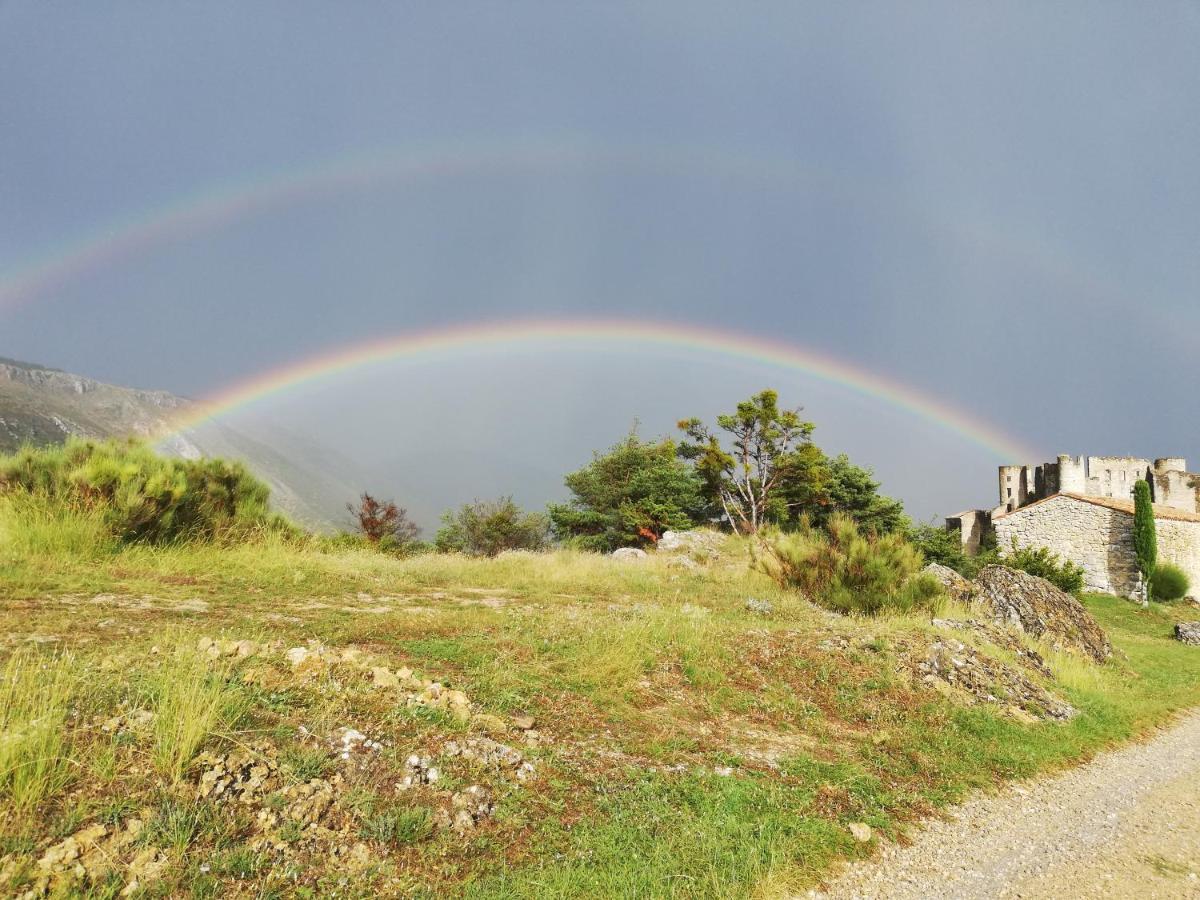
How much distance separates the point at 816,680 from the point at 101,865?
746cm

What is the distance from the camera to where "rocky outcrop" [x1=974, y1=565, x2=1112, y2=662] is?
14.2 metres

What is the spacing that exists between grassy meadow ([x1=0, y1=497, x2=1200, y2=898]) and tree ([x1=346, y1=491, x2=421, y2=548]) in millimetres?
16929

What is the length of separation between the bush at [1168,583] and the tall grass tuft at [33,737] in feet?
148

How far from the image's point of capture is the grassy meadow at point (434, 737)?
3.43 m

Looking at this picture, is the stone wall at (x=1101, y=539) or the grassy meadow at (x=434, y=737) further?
the stone wall at (x=1101, y=539)

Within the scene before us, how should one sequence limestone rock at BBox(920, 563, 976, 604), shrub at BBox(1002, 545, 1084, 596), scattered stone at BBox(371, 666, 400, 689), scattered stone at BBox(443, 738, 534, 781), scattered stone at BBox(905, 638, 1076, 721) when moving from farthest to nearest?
shrub at BBox(1002, 545, 1084, 596) → limestone rock at BBox(920, 563, 976, 604) → scattered stone at BBox(905, 638, 1076, 721) → scattered stone at BBox(371, 666, 400, 689) → scattered stone at BBox(443, 738, 534, 781)

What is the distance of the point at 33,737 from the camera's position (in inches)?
135

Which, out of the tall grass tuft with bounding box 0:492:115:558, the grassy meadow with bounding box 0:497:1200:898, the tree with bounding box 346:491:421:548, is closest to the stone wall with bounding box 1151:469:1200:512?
the grassy meadow with bounding box 0:497:1200:898

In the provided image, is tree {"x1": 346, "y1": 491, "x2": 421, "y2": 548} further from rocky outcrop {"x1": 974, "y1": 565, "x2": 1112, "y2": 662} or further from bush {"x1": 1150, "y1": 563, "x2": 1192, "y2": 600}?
bush {"x1": 1150, "y1": 563, "x2": 1192, "y2": 600}

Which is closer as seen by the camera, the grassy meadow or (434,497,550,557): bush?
the grassy meadow

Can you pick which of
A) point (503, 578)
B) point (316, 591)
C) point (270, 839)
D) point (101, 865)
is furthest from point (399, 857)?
point (503, 578)

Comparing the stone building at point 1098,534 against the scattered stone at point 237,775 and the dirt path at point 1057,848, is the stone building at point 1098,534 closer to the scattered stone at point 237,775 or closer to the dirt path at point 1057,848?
the dirt path at point 1057,848

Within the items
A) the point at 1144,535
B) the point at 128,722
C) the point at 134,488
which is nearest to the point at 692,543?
the point at 134,488

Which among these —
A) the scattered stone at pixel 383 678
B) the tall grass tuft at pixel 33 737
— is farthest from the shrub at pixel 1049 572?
the tall grass tuft at pixel 33 737
